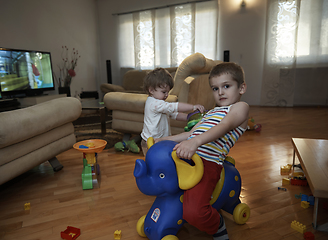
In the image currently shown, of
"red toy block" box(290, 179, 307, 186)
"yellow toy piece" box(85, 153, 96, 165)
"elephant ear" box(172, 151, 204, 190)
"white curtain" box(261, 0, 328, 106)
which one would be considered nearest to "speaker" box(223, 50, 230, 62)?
"white curtain" box(261, 0, 328, 106)

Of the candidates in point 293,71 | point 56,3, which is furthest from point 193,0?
point 56,3

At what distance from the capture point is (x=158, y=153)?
Answer: 3.03 feet

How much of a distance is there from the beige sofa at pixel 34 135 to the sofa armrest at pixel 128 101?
562 millimetres

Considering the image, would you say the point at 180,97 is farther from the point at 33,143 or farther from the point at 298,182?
the point at 33,143

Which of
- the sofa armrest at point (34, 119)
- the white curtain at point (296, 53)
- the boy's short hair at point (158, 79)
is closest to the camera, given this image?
the sofa armrest at point (34, 119)

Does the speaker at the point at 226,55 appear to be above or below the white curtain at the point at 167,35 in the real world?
below

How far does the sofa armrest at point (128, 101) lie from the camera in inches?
92.2

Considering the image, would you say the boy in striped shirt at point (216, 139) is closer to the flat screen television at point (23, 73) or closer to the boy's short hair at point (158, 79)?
the boy's short hair at point (158, 79)

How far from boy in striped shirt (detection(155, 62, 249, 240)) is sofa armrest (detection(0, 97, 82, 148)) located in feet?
3.33

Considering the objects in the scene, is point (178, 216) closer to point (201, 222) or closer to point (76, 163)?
point (201, 222)

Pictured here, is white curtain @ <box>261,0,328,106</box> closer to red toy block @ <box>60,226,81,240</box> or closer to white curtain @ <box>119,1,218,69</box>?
white curtain @ <box>119,1,218,69</box>

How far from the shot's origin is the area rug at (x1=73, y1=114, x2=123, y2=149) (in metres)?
2.81

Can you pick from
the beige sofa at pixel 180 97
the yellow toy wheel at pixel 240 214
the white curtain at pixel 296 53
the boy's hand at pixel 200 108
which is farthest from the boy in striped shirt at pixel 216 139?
the white curtain at pixel 296 53

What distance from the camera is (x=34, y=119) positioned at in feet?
4.91
